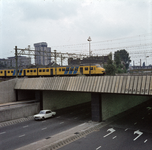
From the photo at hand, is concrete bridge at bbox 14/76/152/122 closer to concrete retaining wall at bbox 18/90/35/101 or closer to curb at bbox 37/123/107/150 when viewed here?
concrete retaining wall at bbox 18/90/35/101

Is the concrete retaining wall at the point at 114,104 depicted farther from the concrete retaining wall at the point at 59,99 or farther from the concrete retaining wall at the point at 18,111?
the concrete retaining wall at the point at 18,111

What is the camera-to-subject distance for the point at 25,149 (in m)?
15.2

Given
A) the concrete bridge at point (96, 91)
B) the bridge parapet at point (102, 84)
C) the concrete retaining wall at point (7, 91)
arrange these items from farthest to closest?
the concrete retaining wall at point (7, 91)
the concrete bridge at point (96, 91)
the bridge parapet at point (102, 84)

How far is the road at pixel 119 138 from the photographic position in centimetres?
1587

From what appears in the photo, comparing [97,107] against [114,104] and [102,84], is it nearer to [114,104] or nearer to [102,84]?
[102,84]

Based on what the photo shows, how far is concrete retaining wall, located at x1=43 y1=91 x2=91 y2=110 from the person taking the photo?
108ft

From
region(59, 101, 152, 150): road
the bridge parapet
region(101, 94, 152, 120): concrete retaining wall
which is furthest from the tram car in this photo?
region(59, 101, 152, 150): road

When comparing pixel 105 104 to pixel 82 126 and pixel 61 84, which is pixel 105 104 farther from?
pixel 61 84

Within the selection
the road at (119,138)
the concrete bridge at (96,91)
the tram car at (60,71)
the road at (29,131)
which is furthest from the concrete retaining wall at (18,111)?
the road at (119,138)

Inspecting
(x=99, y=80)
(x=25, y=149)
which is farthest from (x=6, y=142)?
(x=99, y=80)

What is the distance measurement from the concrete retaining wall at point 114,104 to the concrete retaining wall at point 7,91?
1928 cm

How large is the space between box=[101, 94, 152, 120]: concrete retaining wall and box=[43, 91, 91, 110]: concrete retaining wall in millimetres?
11865

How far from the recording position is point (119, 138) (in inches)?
719

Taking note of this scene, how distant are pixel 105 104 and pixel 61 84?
25.4 ft
